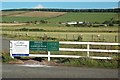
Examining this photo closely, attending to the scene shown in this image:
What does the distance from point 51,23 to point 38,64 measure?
82.3 m

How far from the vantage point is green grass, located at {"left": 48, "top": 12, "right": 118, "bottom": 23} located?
3561 inches

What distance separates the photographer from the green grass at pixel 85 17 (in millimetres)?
90456

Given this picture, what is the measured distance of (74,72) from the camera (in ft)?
Answer: 45.2

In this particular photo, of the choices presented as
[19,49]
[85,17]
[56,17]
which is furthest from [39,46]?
[56,17]

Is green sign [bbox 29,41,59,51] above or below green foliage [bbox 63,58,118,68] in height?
above

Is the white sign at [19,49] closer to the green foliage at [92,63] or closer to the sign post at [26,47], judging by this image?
the sign post at [26,47]

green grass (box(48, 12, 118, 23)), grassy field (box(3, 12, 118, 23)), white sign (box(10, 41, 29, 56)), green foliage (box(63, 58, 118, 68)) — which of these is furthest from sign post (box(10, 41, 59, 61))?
grassy field (box(3, 12, 118, 23))

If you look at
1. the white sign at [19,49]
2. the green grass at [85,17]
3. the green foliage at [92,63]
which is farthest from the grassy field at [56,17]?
the green foliage at [92,63]

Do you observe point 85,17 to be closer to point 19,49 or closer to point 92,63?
point 19,49

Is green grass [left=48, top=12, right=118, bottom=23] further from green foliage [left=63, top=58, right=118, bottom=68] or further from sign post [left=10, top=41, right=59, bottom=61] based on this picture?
green foliage [left=63, top=58, right=118, bottom=68]

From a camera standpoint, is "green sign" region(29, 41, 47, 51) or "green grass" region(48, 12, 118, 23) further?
"green grass" region(48, 12, 118, 23)

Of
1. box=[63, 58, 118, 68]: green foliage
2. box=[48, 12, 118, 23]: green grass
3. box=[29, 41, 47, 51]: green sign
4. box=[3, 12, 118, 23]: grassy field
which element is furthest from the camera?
box=[3, 12, 118, 23]: grassy field

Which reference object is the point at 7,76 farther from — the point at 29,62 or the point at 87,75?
the point at 29,62

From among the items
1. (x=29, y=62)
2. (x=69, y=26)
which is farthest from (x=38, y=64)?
(x=69, y=26)
